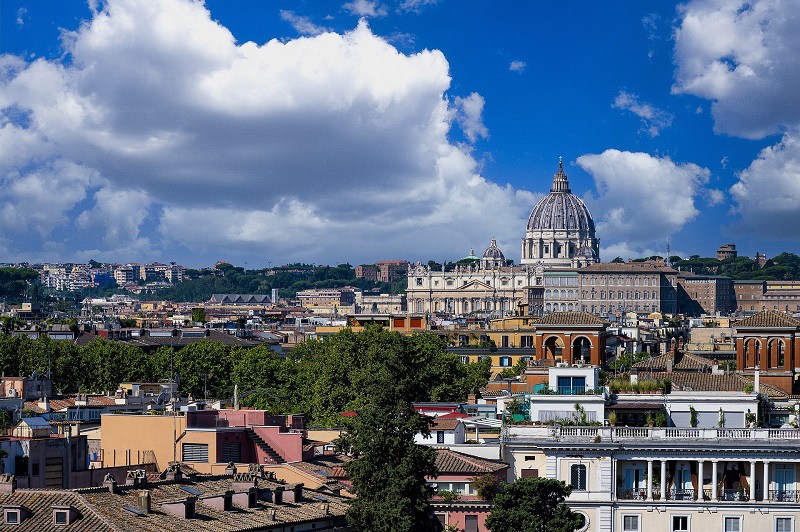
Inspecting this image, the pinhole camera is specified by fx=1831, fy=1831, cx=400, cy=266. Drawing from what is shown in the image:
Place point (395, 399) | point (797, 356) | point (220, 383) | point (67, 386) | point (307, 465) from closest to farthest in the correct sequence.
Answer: point (395, 399), point (307, 465), point (797, 356), point (67, 386), point (220, 383)

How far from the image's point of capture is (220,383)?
9031 cm

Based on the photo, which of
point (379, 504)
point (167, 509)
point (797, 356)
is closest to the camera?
point (167, 509)

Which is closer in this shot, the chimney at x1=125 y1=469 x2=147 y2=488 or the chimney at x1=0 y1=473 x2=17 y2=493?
the chimney at x1=0 y1=473 x2=17 y2=493

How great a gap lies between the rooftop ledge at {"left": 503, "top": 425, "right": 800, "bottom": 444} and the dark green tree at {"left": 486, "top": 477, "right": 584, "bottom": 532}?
5.01 meters

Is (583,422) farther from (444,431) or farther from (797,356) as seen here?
(797,356)

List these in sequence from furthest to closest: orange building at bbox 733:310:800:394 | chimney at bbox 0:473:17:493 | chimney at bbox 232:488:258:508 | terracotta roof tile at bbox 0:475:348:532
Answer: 1. orange building at bbox 733:310:800:394
2. chimney at bbox 232:488:258:508
3. chimney at bbox 0:473:17:493
4. terracotta roof tile at bbox 0:475:348:532

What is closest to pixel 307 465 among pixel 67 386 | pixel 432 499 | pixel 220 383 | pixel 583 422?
pixel 432 499

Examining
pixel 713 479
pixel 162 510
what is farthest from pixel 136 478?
pixel 713 479

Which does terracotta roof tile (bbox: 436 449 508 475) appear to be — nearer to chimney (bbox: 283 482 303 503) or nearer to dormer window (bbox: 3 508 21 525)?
chimney (bbox: 283 482 303 503)

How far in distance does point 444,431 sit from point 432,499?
5.23 metres

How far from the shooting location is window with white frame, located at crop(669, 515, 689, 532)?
1438 inches

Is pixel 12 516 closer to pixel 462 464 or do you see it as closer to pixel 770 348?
pixel 462 464

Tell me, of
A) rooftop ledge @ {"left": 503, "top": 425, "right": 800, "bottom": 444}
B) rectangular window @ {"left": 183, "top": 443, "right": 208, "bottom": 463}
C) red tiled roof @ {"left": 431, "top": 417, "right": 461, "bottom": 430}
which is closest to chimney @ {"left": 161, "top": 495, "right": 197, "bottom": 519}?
rectangular window @ {"left": 183, "top": 443, "right": 208, "bottom": 463}

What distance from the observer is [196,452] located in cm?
3572
